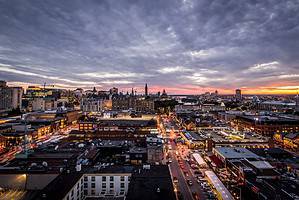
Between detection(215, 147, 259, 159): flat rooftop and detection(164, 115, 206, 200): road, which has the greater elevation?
detection(215, 147, 259, 159): flat rooftop

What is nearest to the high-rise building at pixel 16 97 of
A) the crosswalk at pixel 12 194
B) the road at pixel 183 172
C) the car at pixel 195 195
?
the road at pixel 183 172

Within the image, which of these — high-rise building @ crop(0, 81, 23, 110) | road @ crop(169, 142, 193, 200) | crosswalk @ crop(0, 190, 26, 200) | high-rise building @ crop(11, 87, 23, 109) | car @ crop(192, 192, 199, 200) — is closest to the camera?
crosswalk @ crop(0, 190, 26, 200)

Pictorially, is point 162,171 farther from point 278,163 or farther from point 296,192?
point 278,163

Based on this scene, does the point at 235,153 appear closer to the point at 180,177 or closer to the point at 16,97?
the point at 180,177

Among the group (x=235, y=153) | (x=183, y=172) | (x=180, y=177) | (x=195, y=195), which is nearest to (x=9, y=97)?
(x=183, y=172)

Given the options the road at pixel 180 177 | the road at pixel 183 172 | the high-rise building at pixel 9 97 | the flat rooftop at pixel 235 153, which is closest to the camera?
the road at pixel 180 177

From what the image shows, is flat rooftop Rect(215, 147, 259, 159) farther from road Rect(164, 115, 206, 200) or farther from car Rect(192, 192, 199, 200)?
car Rect(192, 192, 199, 200)

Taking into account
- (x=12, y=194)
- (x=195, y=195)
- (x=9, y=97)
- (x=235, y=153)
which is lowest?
(x=195, y=195)

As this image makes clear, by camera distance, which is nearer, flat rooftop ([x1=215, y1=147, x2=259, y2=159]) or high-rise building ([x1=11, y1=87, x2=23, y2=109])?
flat rooftop ([x1=215, y1=147, x2=259, y2=159])

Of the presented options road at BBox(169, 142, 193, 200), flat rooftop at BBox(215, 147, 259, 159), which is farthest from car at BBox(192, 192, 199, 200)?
flat rooftop at BBox(215, 147, 259, 159)

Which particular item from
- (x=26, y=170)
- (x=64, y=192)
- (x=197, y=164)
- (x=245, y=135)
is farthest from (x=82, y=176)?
(x=245, y=135)

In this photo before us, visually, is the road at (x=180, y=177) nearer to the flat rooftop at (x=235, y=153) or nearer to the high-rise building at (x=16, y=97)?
the flat rooftop at (x=235, y=153)

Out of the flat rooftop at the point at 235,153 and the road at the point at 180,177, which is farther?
the flat rooftop at the point at 235,153

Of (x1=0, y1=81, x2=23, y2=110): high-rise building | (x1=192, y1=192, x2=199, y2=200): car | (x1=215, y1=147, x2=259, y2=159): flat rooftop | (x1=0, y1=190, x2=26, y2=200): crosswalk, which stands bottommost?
(x1=192, y1=192, x2=199, y2=200): car
